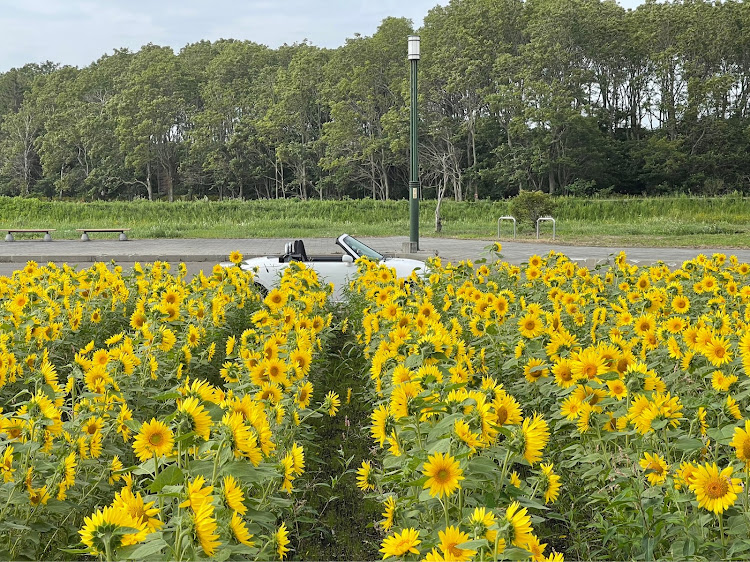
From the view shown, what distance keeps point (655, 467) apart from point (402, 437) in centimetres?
81

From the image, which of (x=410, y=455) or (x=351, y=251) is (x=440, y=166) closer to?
(x=351, y=251)

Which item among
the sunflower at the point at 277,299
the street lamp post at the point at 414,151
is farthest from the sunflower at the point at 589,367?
the street lamp post at the point at 414,151

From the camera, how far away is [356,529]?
3.56 metres

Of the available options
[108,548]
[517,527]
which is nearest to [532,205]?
[517,527]

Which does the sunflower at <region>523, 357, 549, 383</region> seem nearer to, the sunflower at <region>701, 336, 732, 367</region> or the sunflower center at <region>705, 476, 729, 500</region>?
the sunflower at <region>701, 336, 732, 367</region>

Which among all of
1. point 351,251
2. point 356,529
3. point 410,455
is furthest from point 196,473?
point 351,251

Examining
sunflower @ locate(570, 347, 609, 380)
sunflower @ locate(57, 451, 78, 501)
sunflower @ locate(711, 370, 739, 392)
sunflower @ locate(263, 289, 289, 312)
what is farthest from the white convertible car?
sunflower @ locate(57, 451, 78, 501)

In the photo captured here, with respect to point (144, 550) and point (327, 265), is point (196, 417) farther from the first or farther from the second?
point (327, 265)

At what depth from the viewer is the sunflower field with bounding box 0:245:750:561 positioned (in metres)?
1.90

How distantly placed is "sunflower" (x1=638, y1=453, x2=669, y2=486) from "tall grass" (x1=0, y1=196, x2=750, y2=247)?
1991cm

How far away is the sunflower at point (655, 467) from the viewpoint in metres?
2.42

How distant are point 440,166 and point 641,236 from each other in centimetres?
2734

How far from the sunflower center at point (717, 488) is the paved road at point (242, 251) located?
40.5 feet

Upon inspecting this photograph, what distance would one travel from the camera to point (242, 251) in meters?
19.4
